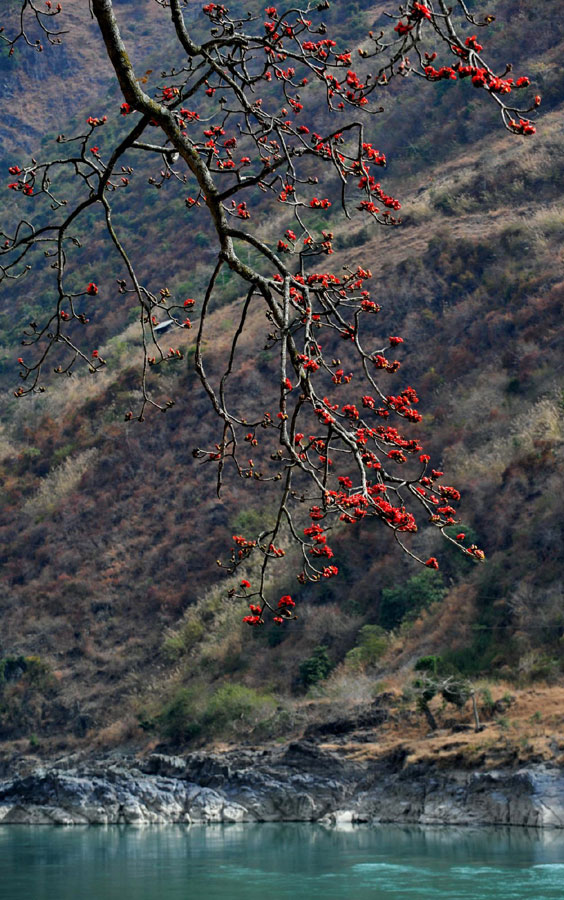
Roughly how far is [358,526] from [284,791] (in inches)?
478

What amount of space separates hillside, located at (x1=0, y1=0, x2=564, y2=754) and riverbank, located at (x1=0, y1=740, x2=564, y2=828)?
2.27 metres

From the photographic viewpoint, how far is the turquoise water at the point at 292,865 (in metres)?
18.5

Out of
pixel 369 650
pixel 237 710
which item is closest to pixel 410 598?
pixel 369 650

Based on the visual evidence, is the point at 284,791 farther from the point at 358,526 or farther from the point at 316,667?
the point at 358,526

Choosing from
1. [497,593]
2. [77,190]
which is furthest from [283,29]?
[77,190]

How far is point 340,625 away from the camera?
36938 millimetres

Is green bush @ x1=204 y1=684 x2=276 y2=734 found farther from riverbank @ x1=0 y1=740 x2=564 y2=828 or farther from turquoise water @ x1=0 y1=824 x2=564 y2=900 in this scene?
turquoise water @ x1=0 y1=824 x2=564 y2=900

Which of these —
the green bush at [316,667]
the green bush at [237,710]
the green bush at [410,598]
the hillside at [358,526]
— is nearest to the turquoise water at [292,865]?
the hillside at [358,526]

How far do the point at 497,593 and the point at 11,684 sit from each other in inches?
794

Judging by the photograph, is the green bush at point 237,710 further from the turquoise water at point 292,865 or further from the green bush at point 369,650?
the turquoise water at point 292,865

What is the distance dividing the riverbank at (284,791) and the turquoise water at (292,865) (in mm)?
922

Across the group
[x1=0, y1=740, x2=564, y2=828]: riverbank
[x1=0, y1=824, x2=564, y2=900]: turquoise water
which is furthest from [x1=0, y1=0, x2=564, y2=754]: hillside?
[x1=0, y1=824, x2=564, y2=900]: turquoise water

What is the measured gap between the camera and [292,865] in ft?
71.6

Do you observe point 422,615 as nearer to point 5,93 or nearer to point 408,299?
point 408,299
